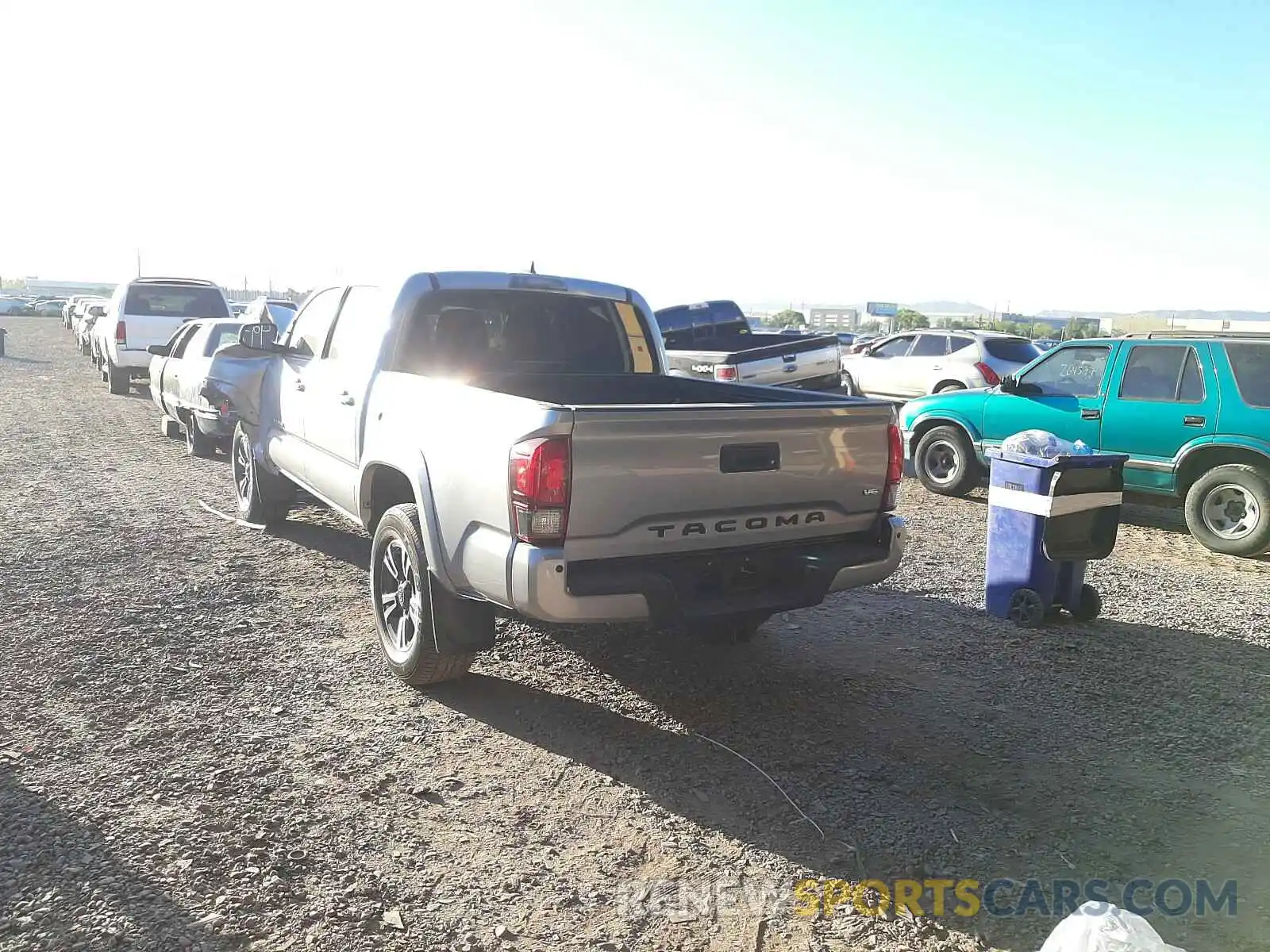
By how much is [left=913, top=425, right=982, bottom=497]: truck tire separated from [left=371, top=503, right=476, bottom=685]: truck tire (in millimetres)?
7144

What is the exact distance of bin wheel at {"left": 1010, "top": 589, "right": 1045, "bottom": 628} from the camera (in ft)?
19.7

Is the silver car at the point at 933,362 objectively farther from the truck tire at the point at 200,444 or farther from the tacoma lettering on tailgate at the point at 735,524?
the tacoma lettering on tailgate at the point at 735,524

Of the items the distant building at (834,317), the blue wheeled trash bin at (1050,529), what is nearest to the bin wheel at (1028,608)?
the blue wheeled trash bin at (1050,529)

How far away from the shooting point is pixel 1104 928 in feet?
8.19

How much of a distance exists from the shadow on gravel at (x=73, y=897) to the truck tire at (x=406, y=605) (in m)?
1.52

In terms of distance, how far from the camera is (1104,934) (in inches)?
97.7

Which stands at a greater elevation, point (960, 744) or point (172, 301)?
point (172, 301)

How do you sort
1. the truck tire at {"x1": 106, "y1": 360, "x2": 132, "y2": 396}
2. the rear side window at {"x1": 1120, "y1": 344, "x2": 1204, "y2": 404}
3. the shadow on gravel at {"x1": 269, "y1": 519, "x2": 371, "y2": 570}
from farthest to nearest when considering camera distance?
the truck tire at {"x1": 106, "y1": 360, "x2": 132, "y2": 396}
the rear side window at {"x1": 1120, "y1": 344, "x2": 1204, "y2": 404}
the shadow on gravel at {"x1": 269, "y1": 519, "x2": 371, "y2": 570}

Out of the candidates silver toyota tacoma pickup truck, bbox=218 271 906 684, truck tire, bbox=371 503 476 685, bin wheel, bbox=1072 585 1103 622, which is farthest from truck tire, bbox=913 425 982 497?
truck tire, bbox=371 503 476 685

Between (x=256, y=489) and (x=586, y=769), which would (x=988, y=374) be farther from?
(x=586, y=769)

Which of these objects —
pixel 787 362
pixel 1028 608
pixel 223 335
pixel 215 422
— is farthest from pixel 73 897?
pixel 787 362

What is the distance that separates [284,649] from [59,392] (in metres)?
16.8

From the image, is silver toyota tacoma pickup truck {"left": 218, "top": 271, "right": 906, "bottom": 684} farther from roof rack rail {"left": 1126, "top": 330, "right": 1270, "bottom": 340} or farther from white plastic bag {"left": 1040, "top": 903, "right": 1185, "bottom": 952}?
roof rack rail {"left": 1126, "top": 330, "right": 1270, "bottom": 340}

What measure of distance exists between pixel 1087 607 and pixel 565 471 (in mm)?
4148
